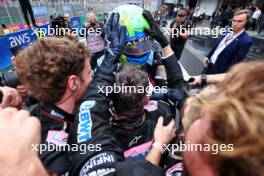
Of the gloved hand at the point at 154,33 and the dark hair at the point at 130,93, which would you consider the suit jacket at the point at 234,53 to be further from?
the dark hair at the point at 130,93

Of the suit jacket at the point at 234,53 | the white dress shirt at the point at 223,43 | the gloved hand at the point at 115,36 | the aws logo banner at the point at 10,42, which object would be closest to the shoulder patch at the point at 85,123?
the gloved hand at the point at 115,36

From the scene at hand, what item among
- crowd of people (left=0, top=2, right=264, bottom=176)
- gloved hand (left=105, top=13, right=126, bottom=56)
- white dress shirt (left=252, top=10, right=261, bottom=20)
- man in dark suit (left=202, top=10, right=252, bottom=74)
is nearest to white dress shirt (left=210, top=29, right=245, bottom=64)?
man in dark suit (left=202, top=10, right=252, bottom=74)

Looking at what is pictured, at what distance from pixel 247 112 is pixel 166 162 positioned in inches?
27.7

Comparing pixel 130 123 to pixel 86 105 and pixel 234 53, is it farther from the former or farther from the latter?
pixel 234 53

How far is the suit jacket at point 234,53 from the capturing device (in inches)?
122

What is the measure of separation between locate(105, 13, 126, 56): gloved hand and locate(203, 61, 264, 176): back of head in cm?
99

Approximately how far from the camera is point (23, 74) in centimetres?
122

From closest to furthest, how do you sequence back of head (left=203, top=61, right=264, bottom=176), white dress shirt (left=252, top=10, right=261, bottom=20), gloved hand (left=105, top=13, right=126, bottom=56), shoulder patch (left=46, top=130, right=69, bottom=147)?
back of head (left=203, top=61, right=264, bottom=176), shoulder patch (left=46, top=130, right=69, bottom=147), gloved hand (left=105, top=13, right=126, bottom=56), white dress shirt (left=252, top=10, right=261, bottom=20)

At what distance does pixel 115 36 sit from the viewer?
1.51 meters

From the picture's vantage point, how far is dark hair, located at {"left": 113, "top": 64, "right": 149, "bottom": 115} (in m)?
1.15

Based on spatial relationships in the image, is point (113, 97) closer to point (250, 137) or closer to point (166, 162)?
point (166, 162)

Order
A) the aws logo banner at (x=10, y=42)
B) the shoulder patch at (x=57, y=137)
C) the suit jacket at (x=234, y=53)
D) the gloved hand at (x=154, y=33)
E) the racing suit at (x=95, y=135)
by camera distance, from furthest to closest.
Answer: the aws logo banner at (x=10, y=42) → the suit jacket at (x=234, y=53) → the gloved hand at (x=154, y=33) → the shoulder patch at (x=57, y=137) → the racing suit at (x=95, y=135)

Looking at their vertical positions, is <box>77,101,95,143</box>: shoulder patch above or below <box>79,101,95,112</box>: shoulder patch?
below

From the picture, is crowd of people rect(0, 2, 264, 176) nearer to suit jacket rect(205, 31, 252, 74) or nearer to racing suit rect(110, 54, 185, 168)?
racing suit rect(110, 54, 185, 168)
